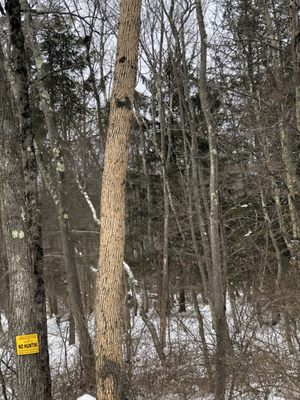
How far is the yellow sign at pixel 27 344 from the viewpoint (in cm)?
498

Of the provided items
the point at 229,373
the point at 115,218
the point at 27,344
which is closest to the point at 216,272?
the point at 229,373

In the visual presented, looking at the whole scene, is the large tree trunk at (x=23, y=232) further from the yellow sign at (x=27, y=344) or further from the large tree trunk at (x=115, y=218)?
the large tree trunk at (x=115, y=218)

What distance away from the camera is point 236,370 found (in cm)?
727

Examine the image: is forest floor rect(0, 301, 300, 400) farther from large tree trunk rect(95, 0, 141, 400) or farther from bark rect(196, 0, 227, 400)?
large tree trunk rect(95, 0, 141, 400)

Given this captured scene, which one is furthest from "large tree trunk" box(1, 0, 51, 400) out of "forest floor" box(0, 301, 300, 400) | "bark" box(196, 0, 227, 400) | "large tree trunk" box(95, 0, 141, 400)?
"bark" box(196, 0, 227, 400)

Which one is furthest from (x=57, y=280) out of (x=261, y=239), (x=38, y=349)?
(x=38, y=349)

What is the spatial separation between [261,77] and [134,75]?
934cm

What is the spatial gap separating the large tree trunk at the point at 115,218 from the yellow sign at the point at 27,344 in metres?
0.69

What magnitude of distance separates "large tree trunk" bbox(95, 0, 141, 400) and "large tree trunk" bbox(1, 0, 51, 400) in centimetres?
65

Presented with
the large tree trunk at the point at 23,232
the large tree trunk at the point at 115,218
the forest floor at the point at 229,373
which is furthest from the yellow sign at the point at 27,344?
the forest floor at the point at 229,373

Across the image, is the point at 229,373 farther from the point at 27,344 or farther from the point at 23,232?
the point at 23,232

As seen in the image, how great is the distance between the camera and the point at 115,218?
5.22 meters

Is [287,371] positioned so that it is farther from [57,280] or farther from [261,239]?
[57,280]

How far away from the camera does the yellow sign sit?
196 inches
